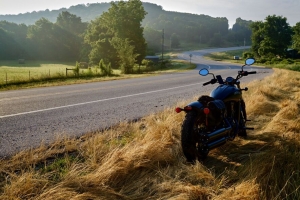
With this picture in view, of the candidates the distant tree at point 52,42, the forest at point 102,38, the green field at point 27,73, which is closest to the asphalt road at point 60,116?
the green field at point 27,73

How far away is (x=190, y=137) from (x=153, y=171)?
65 cm

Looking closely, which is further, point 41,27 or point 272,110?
point 41,27

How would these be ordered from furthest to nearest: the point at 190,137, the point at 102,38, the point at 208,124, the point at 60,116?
the point at 102,38
the point at 60,116
the point at 208,124
the point at 190,137

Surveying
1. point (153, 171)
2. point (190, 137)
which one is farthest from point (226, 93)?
point (153, 171)

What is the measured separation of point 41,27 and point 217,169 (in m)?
84.4

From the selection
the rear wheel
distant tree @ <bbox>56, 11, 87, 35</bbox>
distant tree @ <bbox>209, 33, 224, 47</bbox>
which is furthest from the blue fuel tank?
distant tree @ <bbox>209, 33, 224, 47</bbox>

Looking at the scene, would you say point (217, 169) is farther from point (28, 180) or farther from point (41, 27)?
point (41, 27)

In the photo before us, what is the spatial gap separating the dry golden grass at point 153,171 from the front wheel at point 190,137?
0.15 metres

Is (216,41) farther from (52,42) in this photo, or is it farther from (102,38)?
(102,38)

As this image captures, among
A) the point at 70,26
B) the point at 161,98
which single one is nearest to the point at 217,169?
the point at 161,98

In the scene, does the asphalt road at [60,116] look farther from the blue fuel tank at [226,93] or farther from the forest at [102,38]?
the forest at [102,38]

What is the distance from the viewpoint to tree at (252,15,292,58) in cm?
7025

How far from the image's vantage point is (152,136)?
436 centimetres

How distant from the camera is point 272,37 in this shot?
234ft
